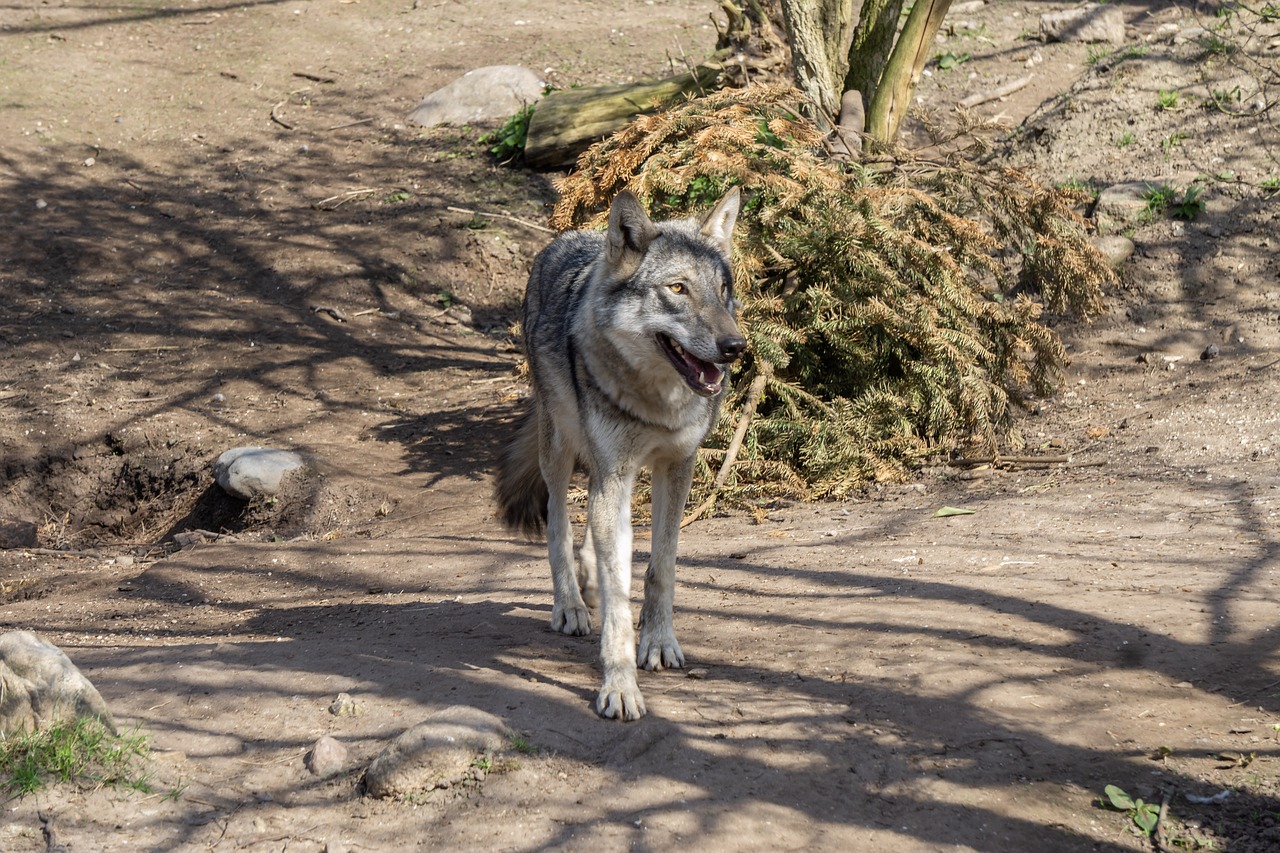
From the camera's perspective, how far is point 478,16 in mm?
17312

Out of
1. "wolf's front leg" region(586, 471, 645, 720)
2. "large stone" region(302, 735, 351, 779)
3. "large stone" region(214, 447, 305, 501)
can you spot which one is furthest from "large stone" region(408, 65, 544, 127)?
"large stone" region(302, 735, 351, 779)

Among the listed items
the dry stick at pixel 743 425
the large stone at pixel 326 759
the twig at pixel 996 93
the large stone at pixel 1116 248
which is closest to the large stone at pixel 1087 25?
the twig at pixel 996 93

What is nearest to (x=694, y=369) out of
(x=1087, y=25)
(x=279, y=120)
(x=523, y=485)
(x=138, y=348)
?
(x=523, y=485)

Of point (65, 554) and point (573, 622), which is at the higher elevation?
point (573, 622)

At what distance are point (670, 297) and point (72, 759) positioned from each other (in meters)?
2.72

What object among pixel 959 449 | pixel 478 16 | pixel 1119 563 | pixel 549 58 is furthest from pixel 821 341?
pixel 478 16

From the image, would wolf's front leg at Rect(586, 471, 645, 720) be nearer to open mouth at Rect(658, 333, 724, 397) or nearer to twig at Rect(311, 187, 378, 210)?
open mouth at Rect(658, 333, 724, 397)

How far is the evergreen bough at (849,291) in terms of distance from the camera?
7641 millimetres

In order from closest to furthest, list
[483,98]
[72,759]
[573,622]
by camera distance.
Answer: [72,759] < [573,622] < [483,98]

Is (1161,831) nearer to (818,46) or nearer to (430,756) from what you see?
(430,756)

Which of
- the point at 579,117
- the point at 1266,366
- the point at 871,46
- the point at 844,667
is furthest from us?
the point at 579,117

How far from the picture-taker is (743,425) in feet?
25.3

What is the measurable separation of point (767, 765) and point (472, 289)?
8.97 meters

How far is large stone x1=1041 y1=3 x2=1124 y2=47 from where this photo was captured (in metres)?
13.5
